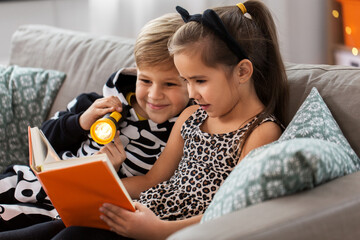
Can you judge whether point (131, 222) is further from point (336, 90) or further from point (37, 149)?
point (336, 90)

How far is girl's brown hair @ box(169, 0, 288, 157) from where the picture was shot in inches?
52.3

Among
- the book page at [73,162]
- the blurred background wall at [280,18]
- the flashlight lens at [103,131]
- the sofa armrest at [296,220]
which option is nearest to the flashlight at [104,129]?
the flashlight lens at [103,131]

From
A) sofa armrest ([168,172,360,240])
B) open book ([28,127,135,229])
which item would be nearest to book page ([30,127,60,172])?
open book ([28,127,135,229])

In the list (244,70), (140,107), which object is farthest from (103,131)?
(244,70)

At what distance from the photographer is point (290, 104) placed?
1.45 meters

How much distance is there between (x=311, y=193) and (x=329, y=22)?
1965 millimetres

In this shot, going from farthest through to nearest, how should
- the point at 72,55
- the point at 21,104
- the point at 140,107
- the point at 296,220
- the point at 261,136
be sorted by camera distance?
the point at 72,55 < the point at 21,104 < the point at 140,107 < the point at 261,136 < the point at 296,220

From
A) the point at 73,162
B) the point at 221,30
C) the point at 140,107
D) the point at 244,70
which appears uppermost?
the point at 221,30

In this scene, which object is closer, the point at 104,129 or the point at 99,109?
the point at 104,129

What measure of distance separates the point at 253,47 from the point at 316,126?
29cm

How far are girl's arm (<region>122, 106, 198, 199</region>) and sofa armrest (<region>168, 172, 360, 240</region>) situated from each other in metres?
0.60

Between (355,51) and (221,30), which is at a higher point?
(221,30)

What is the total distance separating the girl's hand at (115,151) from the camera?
1567 mm

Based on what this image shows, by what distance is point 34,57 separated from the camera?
2154 millimetres
